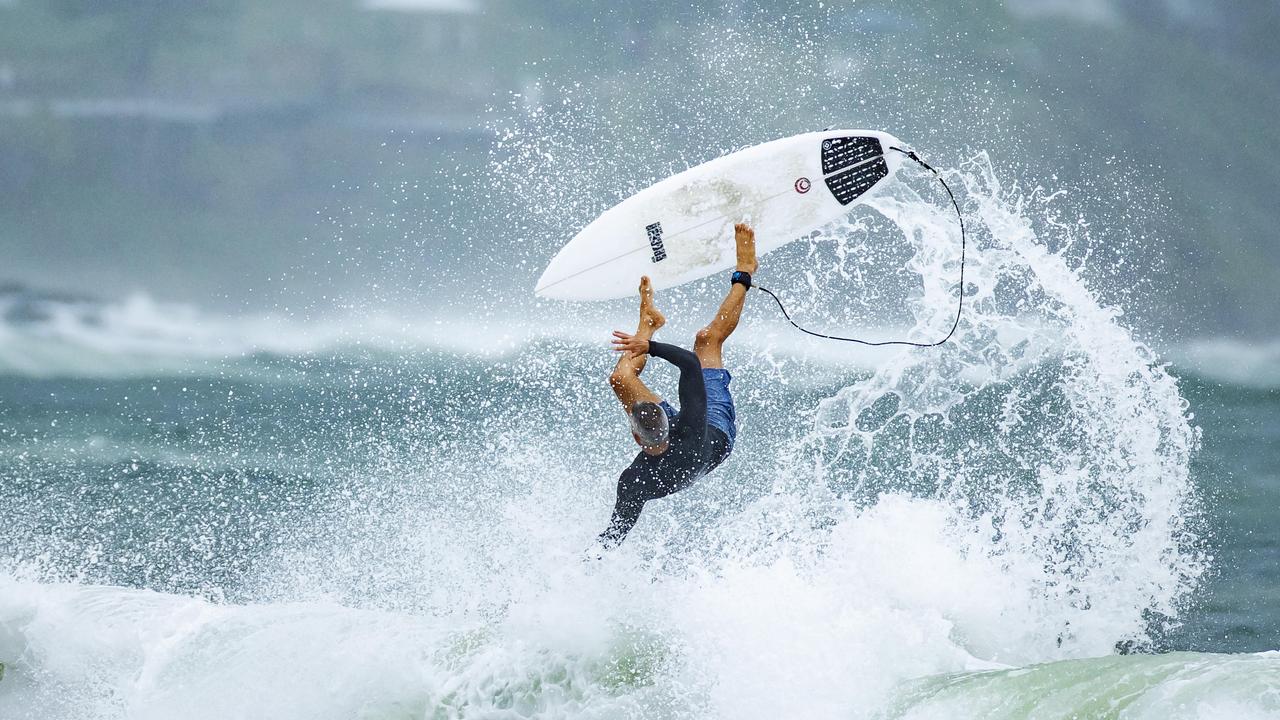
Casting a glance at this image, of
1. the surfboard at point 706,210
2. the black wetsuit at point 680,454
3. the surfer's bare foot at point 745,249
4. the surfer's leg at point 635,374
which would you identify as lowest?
the black wetsuit at point 680,454

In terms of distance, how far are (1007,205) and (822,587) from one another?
7.49 feet

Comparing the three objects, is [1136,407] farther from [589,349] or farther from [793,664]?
[589,349]

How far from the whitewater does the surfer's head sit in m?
0.84

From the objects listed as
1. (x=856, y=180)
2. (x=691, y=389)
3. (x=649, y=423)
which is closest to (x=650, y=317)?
(x=691, y=389)

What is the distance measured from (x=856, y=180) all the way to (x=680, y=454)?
1.85 metres

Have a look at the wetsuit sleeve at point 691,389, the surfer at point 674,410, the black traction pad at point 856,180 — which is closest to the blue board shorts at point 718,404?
the surfer at point 674,410

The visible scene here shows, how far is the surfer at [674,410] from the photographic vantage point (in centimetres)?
443

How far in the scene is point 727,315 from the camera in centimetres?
483

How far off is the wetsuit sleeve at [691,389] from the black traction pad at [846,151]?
1534mm

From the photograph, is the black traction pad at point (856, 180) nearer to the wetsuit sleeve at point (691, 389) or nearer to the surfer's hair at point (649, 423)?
the wetsuit sleeve at point (691, 389)

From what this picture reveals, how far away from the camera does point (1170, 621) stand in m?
7.61

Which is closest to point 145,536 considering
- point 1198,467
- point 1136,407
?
point 1136,407

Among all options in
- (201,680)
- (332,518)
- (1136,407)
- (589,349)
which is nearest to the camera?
(201,680)

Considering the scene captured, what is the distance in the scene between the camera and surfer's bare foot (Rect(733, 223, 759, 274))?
4.91 metres
